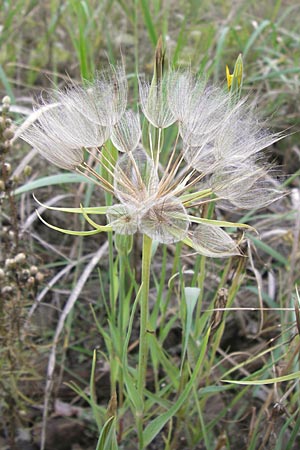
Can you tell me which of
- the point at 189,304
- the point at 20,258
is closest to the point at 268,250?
the point at 189,304

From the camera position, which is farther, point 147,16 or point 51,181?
point 147,16

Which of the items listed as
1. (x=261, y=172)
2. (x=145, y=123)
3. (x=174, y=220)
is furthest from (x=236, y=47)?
(x=174, y=220)

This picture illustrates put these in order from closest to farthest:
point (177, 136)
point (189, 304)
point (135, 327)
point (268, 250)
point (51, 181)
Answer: point (177, 136) < point (189, 304) < point (51, 181) < point (268, 250) < point (135, 327)

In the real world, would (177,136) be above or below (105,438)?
above

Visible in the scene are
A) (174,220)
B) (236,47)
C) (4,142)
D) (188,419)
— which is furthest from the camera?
(236,47)

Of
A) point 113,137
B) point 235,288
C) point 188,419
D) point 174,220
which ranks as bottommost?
point 188,419

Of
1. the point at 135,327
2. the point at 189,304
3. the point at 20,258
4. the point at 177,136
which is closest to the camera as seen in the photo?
the point at 177,136

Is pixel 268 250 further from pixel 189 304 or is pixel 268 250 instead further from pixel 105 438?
pixel 105 438

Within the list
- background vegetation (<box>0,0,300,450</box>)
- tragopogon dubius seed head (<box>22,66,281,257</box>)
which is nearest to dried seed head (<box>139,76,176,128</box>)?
tragopogon dubius seed head (<box>22,66,281,257</box>)

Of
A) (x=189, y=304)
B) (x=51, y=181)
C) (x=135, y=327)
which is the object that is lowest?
(x=135, y=327)

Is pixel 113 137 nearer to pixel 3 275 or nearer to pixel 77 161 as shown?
pixel 77 161
